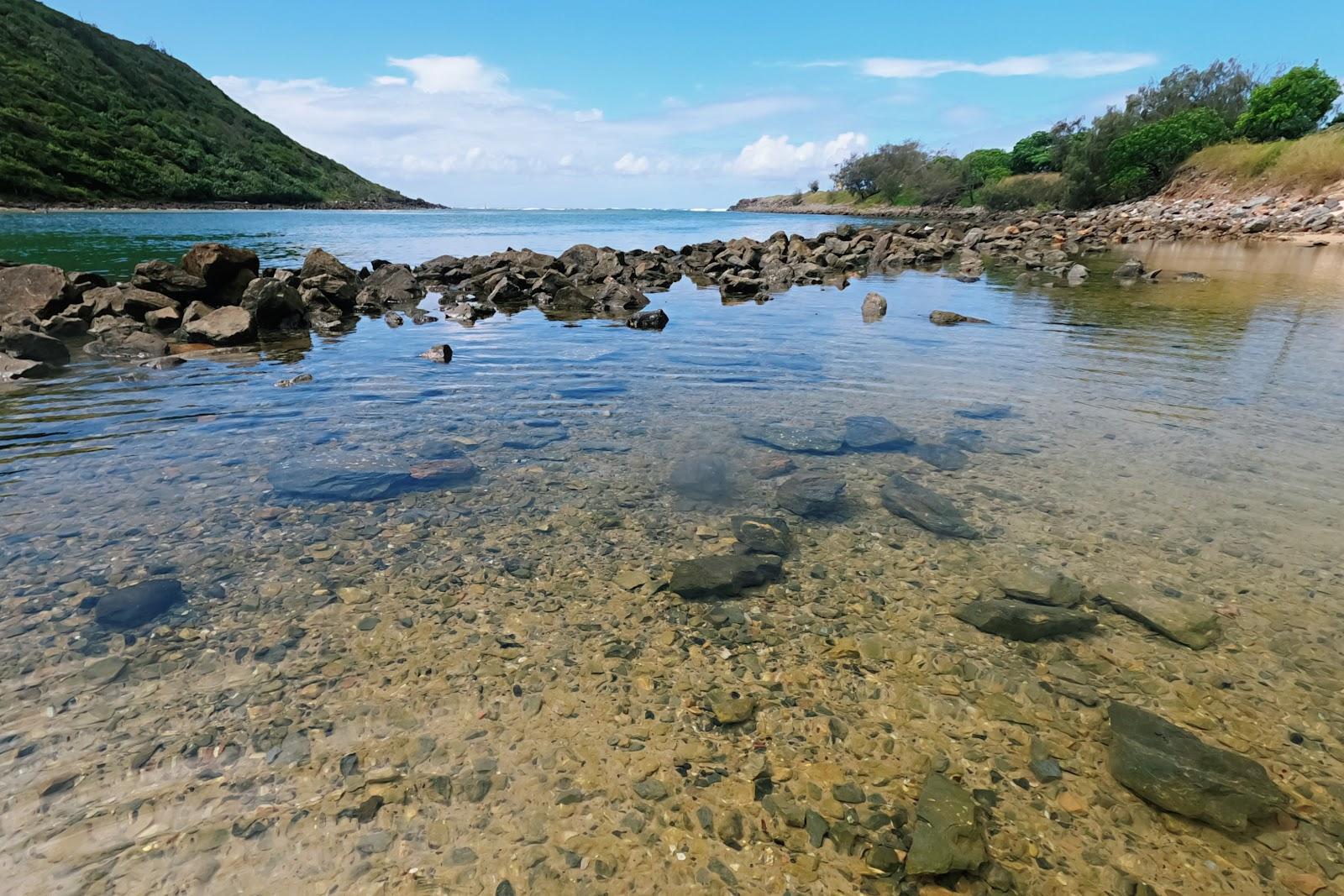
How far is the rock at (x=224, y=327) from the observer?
51.4 feet

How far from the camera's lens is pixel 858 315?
20.0 metres

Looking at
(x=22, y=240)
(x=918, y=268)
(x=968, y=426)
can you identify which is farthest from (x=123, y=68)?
(x=968, y=426)

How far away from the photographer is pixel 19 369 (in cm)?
1195

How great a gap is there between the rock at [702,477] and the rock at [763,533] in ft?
2.06

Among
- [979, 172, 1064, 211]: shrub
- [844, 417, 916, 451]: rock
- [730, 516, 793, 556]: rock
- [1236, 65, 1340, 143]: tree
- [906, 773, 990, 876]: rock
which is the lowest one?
[730, 516, 793, 556]: rock

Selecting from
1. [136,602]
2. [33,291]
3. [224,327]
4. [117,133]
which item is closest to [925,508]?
[136,602]

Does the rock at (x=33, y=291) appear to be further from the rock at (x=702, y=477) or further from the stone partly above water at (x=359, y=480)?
the rock at (x=702, y=477)

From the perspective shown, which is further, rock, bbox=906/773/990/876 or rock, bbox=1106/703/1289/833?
rock, bbox=1106/703/1289/833

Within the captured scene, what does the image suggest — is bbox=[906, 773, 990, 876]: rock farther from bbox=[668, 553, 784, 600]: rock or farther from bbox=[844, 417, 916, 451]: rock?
bbox=[844, 417, 916, 451]: rock

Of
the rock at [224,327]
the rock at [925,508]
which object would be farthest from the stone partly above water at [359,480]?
the rock at [224,327]

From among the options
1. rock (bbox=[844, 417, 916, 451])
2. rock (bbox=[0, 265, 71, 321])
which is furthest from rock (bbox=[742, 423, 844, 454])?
rock (bbox=[0, 265, 71, 321])

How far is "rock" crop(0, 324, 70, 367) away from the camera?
12.9m

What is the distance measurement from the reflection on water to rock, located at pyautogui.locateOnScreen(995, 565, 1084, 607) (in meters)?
0.20

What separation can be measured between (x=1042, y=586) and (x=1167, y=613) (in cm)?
82
